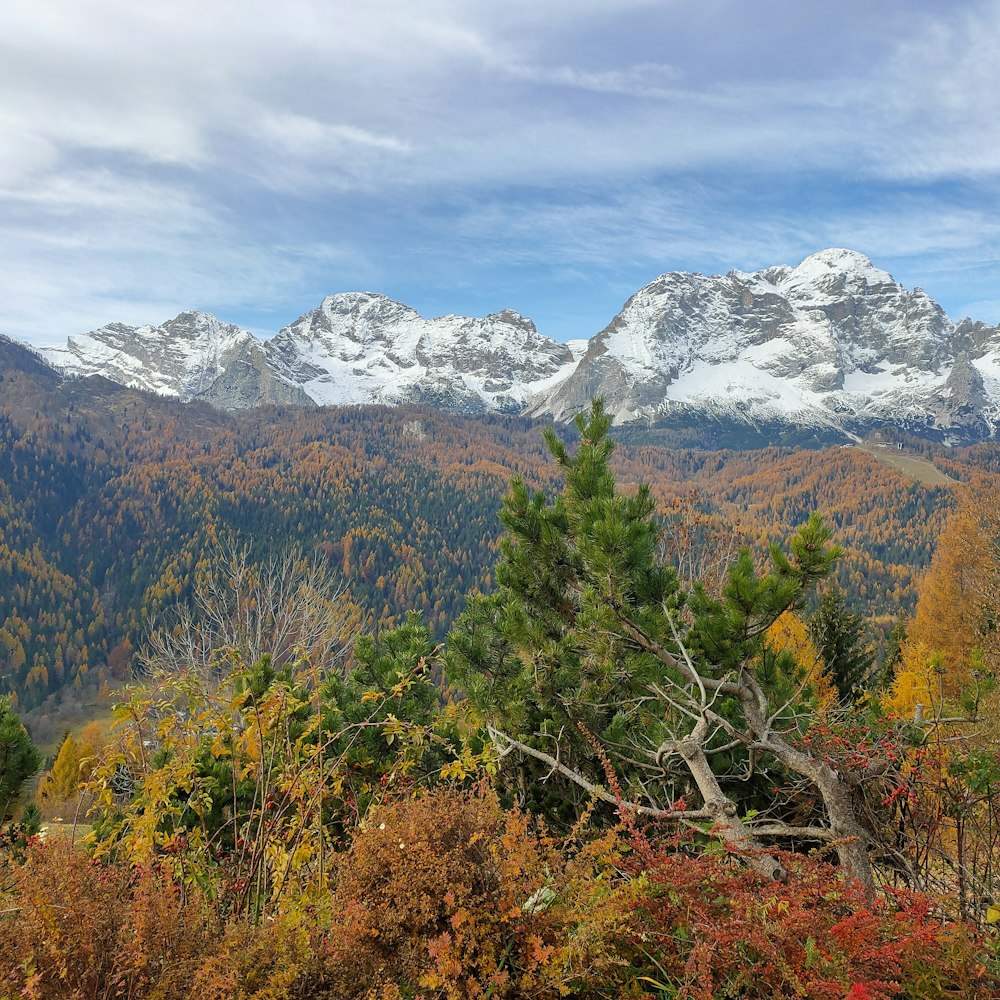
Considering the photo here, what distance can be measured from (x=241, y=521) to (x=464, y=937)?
143m

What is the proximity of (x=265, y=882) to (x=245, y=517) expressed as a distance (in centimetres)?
14288

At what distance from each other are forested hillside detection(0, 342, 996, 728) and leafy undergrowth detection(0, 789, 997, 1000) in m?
75.6

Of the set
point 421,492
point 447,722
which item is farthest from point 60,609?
point 447,722

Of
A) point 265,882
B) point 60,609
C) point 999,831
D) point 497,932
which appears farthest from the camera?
point 60,609

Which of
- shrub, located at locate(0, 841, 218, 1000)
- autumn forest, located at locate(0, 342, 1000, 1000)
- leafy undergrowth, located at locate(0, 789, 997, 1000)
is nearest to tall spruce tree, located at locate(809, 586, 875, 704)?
autumn forest, located at locate(0, 342, 1000, 1000)

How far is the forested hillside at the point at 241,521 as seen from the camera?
9925 centimetres

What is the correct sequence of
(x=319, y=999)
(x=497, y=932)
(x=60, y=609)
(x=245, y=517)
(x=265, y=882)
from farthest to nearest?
1. (x=245, y=517)
2. (x=60, y=609)
3. (x=265, y=882)
4. (x=497, y=932)
5. (x=319, y=999)

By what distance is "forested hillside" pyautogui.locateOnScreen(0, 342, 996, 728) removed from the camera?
99250mm

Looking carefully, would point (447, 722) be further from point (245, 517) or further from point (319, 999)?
point (245, 517)

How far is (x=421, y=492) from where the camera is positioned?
6043 inches

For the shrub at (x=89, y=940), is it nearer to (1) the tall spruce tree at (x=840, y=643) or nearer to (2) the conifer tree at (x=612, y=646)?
(2) the conifer tree at (x=612, y=646)

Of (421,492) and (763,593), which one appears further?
(421,492)

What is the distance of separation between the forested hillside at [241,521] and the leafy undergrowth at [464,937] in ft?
248

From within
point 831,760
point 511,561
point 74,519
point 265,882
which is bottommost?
point 74,519
